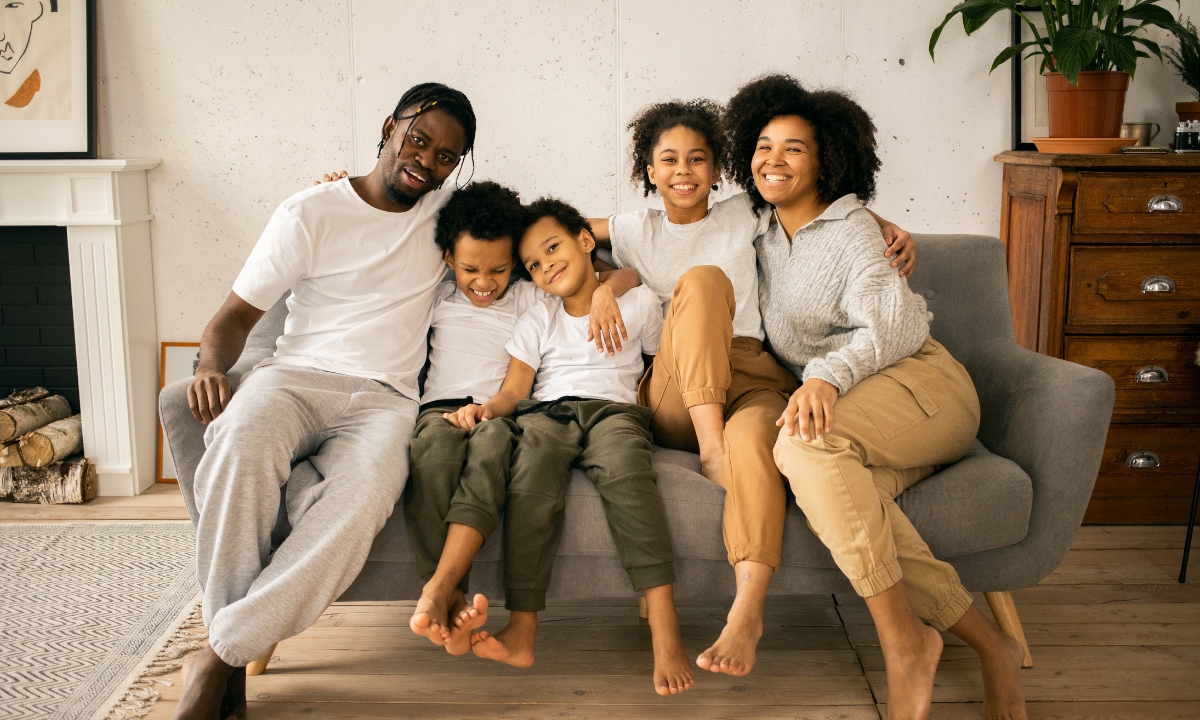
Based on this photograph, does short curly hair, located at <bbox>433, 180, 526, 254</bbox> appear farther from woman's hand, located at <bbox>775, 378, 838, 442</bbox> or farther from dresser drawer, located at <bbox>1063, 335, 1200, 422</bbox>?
dresser drawer, located at <bbox>1063, 335, 1200, 422</bbox>

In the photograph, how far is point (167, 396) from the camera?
5.64 ft

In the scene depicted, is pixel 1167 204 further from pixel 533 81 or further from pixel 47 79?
pixel 47 79

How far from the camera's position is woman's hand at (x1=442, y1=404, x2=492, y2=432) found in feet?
6.01

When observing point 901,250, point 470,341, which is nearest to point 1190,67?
point 901,250

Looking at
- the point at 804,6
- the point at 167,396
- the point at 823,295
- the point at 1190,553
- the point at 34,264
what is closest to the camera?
the point at 167,396

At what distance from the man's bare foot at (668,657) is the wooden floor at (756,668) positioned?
0.12 metres

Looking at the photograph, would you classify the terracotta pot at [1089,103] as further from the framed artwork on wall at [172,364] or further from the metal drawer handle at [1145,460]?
the framed artwork on wall at [172,364]

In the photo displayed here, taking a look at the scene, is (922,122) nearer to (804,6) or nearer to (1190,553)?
(804,6)

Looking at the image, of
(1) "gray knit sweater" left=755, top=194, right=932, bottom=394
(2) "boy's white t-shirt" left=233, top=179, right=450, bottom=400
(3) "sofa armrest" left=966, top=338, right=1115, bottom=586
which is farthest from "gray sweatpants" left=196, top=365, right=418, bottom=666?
(3) "sofa armrest" left=966, top=338, right=1115, bottom=586

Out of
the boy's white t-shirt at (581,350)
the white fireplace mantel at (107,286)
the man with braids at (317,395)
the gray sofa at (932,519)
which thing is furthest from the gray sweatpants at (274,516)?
the white fireplace mantel at (107,286)

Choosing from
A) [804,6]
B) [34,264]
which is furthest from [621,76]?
[34,264]

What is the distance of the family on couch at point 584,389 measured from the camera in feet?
5.09

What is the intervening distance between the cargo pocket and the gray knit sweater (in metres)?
0.03

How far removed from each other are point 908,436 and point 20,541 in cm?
233
